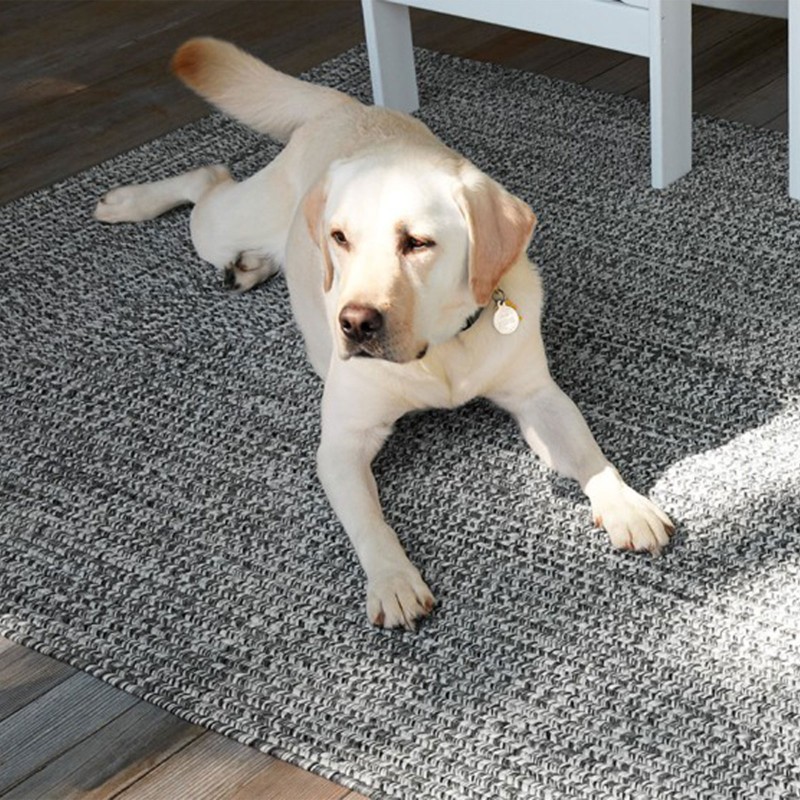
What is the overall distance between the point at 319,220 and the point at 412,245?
0.21m

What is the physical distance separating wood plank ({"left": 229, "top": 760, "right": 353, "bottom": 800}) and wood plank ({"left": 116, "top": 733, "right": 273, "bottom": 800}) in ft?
0.03

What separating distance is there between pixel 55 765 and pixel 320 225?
80 cm

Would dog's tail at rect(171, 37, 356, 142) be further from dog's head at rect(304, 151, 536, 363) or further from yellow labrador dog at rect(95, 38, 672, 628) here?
dog's head at rect(304, 151, 536, 363)

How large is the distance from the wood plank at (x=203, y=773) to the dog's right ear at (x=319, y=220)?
2.18ft

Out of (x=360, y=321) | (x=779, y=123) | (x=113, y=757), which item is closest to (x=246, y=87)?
(x=360, y=321)

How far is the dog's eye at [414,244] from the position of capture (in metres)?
1.77

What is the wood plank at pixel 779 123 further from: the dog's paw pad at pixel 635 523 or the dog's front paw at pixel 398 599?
the dog's front paw at pixel 398 599

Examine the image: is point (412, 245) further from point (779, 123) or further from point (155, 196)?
point (779, 123)

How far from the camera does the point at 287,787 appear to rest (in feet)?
5.18

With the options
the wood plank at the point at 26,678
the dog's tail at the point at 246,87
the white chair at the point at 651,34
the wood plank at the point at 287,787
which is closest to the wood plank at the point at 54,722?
the wood plank at the point at 26,678

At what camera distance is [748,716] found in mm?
1589

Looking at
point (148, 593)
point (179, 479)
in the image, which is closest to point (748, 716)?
point (148, 593)

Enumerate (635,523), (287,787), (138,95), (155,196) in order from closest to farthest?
1. (287,787)
2. (635,523)
3. (155,196)
4. (138,95)

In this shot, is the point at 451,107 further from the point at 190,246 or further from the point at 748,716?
the point at 748,716
